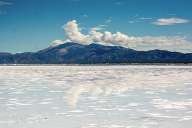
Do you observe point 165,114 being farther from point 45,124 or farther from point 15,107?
point 15,107

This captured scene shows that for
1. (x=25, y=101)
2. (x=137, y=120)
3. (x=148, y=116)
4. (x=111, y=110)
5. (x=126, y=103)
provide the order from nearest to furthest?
1. (x=137, y=120)
2. (x=148, y=116)
3. (x=111, y=110)
4. (x=126, y=103)
5. (x=25, y=101)

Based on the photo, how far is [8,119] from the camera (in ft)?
33.2

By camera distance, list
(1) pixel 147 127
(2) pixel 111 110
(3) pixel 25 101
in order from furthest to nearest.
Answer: (3) pixel 25 101 < (2) pixel 111 110 < (1) pixel 147 127

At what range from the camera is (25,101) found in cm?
1464

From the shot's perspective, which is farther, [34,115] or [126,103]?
[126,103]

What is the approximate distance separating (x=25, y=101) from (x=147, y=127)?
7.01 m

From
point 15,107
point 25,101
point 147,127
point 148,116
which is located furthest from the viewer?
point 25,101

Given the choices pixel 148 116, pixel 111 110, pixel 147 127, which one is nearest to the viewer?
pixel 147 127

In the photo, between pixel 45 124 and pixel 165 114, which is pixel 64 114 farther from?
pixel 165 114

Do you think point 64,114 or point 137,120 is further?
point 64,114

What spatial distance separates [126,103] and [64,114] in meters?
3.39

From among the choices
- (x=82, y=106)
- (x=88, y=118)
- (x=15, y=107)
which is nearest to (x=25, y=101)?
(x=15, y=107)

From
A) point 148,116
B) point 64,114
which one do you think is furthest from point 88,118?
point 148,116

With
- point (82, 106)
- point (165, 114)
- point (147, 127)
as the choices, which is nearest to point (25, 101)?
point (82, 106)
